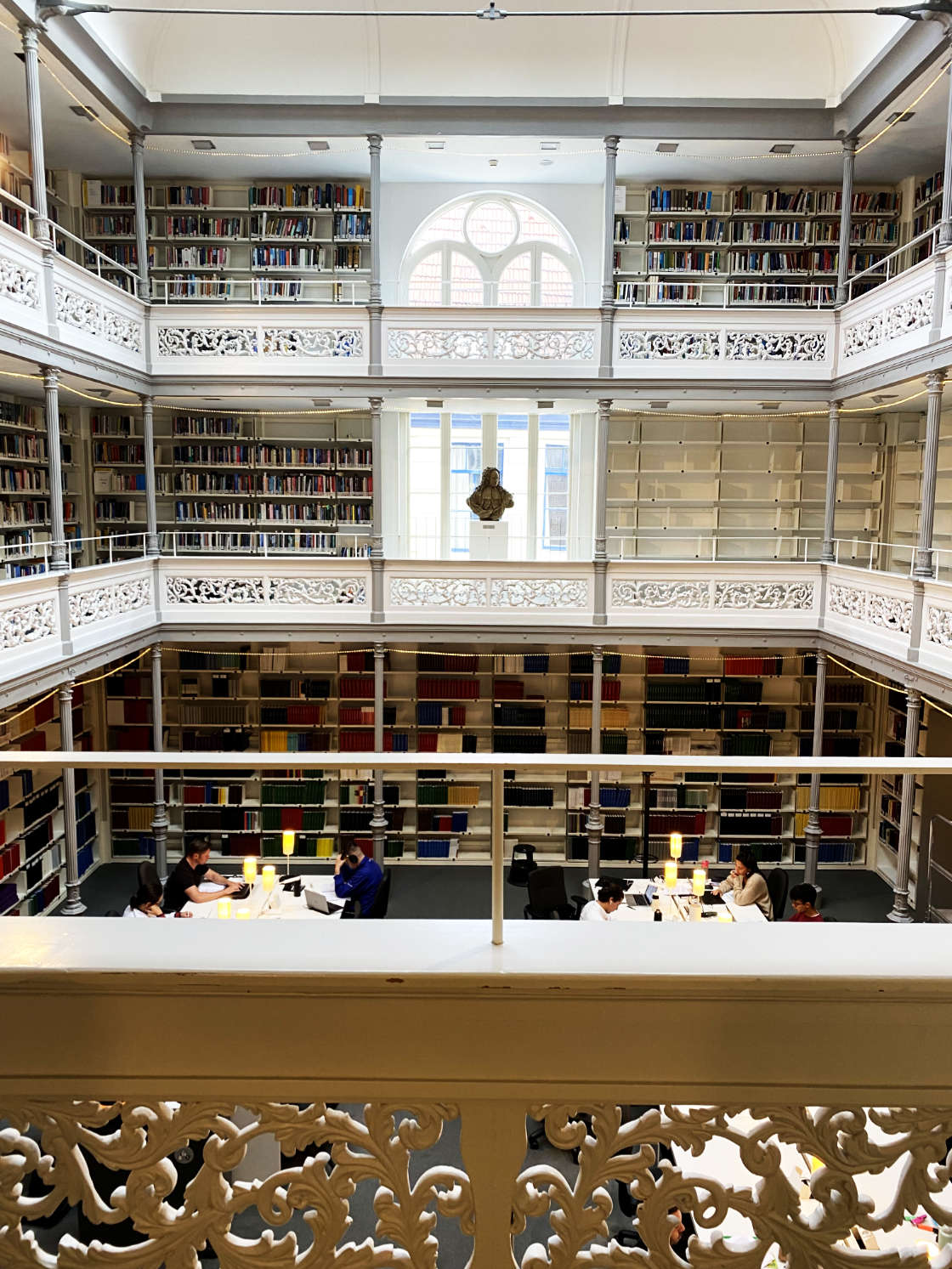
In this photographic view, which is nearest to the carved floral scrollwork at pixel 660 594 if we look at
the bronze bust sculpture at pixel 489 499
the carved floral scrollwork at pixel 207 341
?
the bronze bust sculpture at pixel 489 499

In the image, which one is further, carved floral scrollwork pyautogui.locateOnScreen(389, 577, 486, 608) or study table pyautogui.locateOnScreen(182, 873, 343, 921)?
carved floral scrollwork pyautogui.locateOnScreen(389, 577, 486, 608)

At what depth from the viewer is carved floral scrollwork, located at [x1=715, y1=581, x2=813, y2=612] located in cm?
909

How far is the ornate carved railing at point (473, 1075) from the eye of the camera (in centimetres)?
134

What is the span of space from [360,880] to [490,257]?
24.0 ft

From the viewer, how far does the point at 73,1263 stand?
1.42 m

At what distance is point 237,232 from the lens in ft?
33.0

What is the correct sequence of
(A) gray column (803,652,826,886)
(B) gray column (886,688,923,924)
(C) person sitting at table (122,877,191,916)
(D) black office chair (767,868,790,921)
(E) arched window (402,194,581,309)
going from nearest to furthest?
(C) person sitting at table (122,877,191,916) → (B) gray column (886,688,923,924) → (D) black office chair (767,868,790,921) → (A) gray column (803,652,826,886) → (E) arched window (402,194,581,309)

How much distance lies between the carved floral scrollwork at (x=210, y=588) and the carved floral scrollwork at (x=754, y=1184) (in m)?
8.18

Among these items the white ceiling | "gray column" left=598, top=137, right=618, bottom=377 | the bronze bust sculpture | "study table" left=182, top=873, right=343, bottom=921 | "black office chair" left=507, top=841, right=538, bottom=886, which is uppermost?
the white ceiling

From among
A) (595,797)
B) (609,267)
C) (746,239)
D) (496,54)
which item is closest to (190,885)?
(595,797)

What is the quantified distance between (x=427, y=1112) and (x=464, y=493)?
9.92 m

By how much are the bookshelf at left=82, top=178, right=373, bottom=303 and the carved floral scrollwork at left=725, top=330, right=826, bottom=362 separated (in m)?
3.99

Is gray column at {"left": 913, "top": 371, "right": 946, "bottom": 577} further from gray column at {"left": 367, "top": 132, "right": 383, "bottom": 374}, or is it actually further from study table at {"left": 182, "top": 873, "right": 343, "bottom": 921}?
study table at {"left": 182, "top": 873, "right": 343, "bottom": 921}

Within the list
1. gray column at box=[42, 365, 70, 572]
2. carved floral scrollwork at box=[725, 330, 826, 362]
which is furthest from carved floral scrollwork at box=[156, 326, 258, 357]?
carved floral scrollwork at box=[725, 330, 826, 362]
